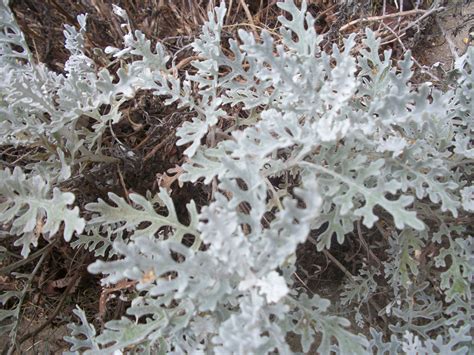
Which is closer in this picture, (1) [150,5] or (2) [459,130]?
(2) [459,130]

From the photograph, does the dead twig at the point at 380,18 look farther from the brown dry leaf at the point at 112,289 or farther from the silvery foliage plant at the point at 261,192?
the brown dry leaf at the point at 112,289

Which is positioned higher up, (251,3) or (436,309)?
(251,3)

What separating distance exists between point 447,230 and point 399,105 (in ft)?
1.74

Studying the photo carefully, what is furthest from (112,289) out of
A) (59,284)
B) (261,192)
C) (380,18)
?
(380,18)

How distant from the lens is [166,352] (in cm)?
138

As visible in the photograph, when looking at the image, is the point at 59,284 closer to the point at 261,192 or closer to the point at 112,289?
the point at 112,289

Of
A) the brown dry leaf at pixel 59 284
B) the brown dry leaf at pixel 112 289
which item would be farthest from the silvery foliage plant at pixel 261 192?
the brown dry leaf at pixel 59 284

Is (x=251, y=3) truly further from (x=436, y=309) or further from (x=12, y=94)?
(x=436, y=309)

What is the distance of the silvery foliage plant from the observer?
1093mm

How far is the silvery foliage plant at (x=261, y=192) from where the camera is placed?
1093 millimetres

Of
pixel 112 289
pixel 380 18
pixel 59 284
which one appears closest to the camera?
pixel 112 289

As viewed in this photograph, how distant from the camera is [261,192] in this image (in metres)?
1.13

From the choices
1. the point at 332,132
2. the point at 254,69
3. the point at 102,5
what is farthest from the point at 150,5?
the point at 332,132

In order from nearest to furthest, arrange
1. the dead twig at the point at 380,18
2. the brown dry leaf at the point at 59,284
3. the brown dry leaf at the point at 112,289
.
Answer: the brown dry leaf at the point at 112,289 < the brown dry leaf at the point at 59,284 < the dead twig at the point at 380,18
